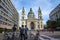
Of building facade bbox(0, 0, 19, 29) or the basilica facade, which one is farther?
the basilica facade

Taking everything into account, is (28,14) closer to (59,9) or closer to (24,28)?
(59,9)

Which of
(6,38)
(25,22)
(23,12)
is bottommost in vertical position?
(6,38)

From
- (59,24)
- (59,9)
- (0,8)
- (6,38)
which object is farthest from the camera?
(59,9)

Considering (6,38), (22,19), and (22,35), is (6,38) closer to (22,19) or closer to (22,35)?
(22,35)

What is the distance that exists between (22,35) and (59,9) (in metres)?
88.6

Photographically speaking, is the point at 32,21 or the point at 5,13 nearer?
the point at 5,13

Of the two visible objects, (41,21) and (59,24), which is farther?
(41,21)

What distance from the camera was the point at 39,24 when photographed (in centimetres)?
13888

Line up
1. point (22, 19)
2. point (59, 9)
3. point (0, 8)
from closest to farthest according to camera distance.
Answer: point (0, 8) < point (59, 9) < point (22, 19)

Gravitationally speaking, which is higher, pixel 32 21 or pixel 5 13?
pixel 5 13

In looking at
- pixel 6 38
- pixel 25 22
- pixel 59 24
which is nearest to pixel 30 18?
pixel 25 22

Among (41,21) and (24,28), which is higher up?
(41,21)

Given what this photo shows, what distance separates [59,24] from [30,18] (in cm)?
6176

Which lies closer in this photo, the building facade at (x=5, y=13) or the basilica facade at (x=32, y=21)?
the building facade at (x=5, y=13)
